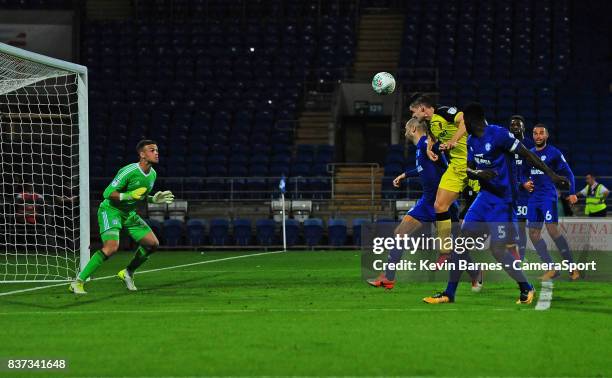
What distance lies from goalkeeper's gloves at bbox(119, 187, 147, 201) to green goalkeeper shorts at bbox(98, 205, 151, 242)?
1.29 ft

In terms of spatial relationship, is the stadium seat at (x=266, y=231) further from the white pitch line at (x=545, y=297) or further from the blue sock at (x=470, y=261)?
the blue sock at (x=470, y=261)

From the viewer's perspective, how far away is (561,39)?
3195 cm

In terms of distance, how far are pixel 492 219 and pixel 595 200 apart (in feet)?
45.7

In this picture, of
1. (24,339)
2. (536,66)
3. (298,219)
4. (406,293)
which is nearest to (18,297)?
(24,339)

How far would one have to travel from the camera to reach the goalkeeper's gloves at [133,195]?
11.9m

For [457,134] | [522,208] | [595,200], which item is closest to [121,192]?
[457,134]

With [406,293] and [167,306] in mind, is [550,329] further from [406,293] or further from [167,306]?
[167,306]

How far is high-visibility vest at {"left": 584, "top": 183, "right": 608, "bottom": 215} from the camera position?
23141 mm

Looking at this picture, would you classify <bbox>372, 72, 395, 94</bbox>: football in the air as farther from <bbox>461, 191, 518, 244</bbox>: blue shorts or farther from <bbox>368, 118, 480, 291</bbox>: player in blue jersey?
<bbox>461, 191, 518, 244</bbox>: blue shorts

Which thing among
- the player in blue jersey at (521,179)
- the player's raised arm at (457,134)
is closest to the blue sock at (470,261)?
the player's raised arm at (457,134)

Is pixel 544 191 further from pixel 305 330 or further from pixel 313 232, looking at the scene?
pixel 313 232

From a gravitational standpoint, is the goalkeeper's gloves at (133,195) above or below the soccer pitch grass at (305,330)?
above

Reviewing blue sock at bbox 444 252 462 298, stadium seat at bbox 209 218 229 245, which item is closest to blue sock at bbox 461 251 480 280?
blue sock at bbox 444 252 462 298

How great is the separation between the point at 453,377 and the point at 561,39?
27.4m
